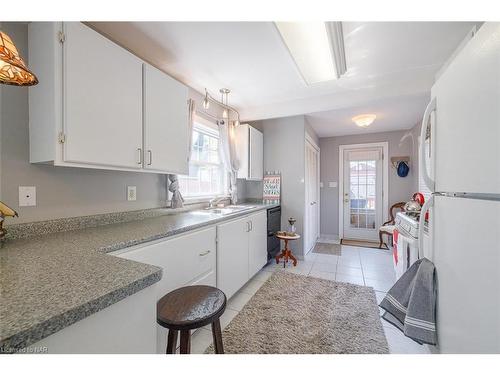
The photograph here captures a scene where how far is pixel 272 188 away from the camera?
357 cm

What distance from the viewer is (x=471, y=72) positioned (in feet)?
2.78

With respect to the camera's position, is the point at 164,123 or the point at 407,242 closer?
the point at 164,123

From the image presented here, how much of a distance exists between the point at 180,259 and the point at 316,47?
202 centimetres

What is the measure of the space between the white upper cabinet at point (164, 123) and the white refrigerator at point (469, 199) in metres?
1.84

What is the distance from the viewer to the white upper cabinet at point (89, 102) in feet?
3.82

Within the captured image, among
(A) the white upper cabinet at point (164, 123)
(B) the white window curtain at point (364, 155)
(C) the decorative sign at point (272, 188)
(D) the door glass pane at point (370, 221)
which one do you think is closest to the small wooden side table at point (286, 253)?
(C) the decorative sign at point (272, 188)

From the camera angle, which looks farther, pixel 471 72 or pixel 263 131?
pixel 263 131

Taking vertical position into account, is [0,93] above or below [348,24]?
below

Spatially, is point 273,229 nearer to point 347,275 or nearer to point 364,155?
point 347,275

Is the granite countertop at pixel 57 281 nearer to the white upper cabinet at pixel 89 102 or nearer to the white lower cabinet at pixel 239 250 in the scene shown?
the white upper cabinet at pixel 89 102

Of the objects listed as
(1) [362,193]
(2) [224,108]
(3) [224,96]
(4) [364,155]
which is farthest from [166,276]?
(4) [364,155]
